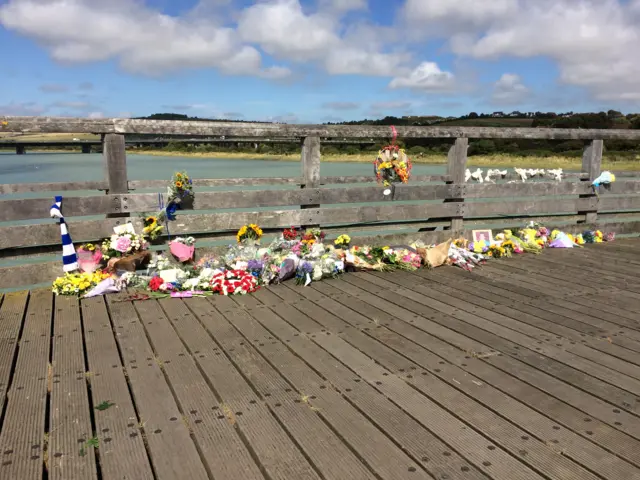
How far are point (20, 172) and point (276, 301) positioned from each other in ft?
73.1

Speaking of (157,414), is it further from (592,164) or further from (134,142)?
(592,164)

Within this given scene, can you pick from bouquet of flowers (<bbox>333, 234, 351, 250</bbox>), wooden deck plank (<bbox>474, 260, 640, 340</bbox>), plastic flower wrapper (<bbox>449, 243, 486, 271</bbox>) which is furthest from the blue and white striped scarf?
wooden deck plank (<bbox>474, 260, 640, 340</bbox>)

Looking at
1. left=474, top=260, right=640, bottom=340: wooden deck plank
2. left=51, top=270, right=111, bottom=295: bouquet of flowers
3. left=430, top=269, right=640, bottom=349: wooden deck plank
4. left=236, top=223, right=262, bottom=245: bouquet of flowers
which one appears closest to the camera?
left=430, top=269, right=640, bottom=349: wooden deck plank

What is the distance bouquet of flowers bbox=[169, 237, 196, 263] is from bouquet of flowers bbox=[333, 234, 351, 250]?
1474mm

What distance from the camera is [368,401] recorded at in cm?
264

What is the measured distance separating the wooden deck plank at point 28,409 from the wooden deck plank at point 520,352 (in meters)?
2.49

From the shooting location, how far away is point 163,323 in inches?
149

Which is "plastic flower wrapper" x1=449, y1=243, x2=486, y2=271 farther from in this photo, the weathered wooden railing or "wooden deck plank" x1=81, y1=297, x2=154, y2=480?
"wooden deck plank" x1=81, y1=297, x2=154, y2=480

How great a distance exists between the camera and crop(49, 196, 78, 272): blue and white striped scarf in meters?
4.55

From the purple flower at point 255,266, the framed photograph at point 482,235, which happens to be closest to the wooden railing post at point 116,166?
the purple flower at point 255,266

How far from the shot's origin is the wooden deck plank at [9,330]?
9.45 feet

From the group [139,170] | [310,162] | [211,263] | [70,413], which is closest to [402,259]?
[310,162]

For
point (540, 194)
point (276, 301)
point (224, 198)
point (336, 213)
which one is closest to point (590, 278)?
point (540, 194)

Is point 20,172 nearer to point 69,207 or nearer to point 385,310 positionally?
point 69,207
